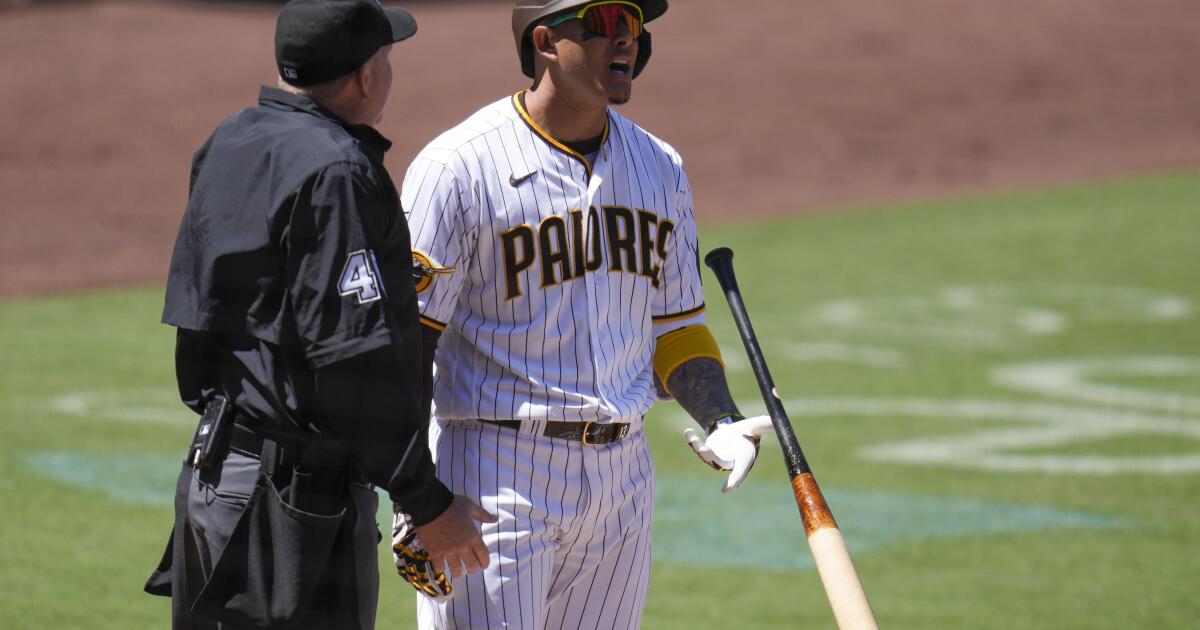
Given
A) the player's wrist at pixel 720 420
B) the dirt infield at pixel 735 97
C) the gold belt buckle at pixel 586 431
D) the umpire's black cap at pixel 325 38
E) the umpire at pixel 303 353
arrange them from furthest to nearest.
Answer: the dirt infield at pixel 735 97, the player's wrist at pixel 720 420, the gold belt buckle at pixel 586 431, the umpire's black cap at pixel 325 38, the umpire at pixel 303 353

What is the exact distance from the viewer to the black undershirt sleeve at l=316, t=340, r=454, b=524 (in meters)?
2.54

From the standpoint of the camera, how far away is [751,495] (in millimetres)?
7125

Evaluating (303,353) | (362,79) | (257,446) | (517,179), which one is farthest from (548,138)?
(257,446)

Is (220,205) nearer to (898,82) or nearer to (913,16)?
(898,82)

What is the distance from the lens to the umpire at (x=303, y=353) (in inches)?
99.6

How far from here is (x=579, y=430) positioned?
3.05 meters

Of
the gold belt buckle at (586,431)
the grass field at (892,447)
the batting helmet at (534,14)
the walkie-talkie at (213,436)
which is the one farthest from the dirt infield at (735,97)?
the walkie-talkie at (213,436)

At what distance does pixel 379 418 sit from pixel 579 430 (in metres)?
0.60

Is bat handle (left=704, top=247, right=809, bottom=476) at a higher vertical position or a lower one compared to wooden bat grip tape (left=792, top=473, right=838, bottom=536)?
higher

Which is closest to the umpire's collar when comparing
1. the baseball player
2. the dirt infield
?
the baseball player

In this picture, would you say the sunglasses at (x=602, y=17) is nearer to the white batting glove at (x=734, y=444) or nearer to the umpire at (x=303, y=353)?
the umpire at (x=303, y=353)

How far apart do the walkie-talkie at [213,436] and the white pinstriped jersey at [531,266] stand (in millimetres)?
424

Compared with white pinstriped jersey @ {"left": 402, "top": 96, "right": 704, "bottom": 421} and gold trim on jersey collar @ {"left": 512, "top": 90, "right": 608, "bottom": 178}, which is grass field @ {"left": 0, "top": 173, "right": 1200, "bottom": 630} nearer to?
white pinstriped jersey @ {"left": 402, "top": 96, "right": 704, "bottom": 421}

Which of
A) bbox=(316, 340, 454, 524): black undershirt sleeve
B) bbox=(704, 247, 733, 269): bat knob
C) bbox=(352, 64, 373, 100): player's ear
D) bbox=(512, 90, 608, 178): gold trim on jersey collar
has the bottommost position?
bbox=(316, 340, 454, 524): black undershirt sleeve
